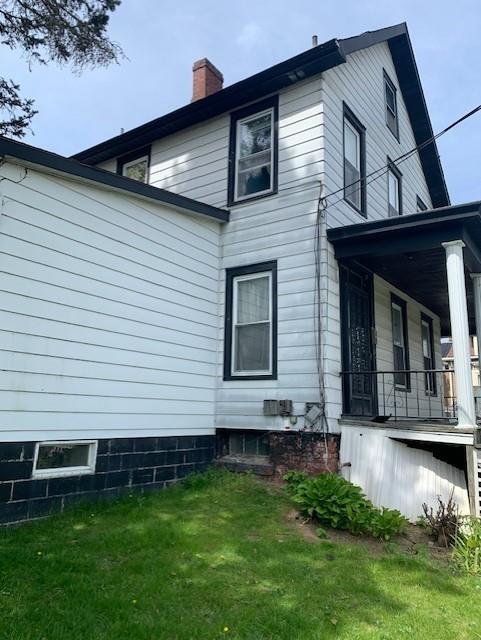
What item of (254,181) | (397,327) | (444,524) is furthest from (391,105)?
(444,524)

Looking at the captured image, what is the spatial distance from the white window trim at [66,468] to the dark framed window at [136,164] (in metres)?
6.17

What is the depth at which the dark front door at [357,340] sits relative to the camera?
775 centimetres

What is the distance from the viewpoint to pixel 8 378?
5.29 m

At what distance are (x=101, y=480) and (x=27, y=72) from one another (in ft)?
19.0

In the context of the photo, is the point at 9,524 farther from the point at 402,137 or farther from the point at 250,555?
the point at 402,137

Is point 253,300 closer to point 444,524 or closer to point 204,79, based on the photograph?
point 444,524

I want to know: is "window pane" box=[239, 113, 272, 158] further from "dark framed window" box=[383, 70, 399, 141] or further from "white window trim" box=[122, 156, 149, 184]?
"dark framed window" box=[383, 70, 399, 141]

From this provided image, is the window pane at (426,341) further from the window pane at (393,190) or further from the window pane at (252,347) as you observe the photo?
the window pane at (252,347)

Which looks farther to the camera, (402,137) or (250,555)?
(402,137)

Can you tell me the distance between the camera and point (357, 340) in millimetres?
8539

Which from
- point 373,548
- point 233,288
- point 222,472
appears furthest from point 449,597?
point 233,288

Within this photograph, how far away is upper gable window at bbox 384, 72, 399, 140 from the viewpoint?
11.5 meters

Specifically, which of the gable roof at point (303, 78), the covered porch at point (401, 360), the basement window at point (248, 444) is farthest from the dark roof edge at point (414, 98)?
the basement window at point (248, 444)

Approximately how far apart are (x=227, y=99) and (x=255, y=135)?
0.81 m
